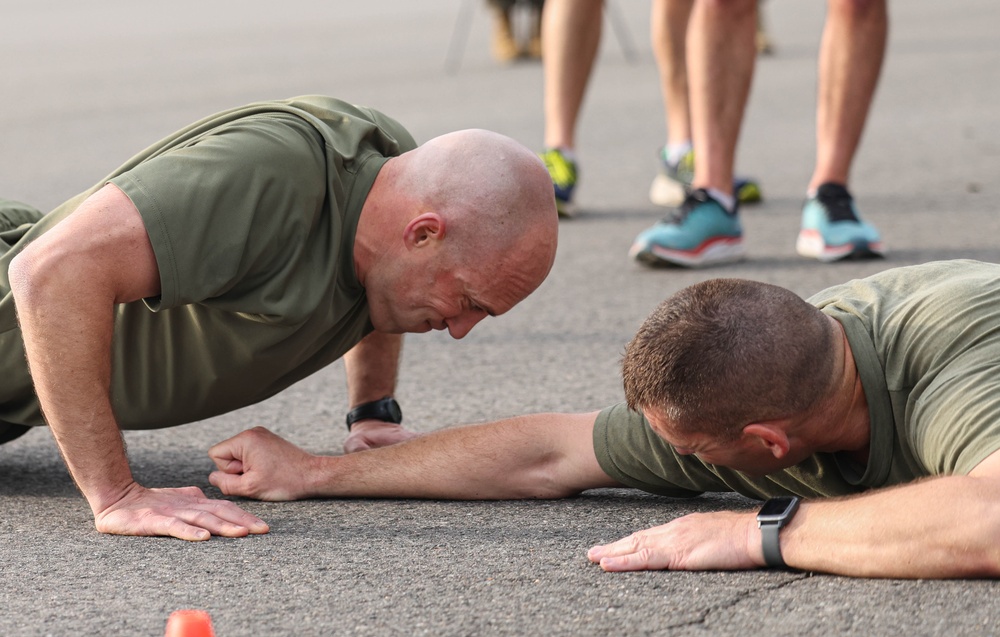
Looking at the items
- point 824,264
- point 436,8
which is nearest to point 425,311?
point 824,264

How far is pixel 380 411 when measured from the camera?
10.9 feet

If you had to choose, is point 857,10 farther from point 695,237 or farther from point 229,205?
point 229,205

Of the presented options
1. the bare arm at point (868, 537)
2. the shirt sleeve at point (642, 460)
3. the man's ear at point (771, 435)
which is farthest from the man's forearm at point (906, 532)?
the shirt sleeve at point (642, 460)

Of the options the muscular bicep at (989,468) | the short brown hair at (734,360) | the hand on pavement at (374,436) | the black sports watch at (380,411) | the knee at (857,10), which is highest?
the knee at (857,10)

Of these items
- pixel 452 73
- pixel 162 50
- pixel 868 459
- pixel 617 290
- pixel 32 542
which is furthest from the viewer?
pixel 162 50

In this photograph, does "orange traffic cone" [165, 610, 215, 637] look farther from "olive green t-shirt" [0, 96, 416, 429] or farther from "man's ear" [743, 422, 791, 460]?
"man's ear" [743, 422, 791, 460]

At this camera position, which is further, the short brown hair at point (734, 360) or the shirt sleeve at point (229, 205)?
the shirt sleeve at point (229, 205)

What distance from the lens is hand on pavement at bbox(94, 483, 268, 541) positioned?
265 cm

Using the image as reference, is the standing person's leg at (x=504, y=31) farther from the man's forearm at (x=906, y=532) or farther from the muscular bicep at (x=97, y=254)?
the man's forearm at (x=906, y=532)

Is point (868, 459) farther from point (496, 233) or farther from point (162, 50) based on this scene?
point (162, 50)

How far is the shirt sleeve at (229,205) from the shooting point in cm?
249

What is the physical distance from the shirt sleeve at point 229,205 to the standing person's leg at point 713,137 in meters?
2.41

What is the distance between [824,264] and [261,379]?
8.48 ft

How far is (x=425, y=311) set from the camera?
9.32ft
